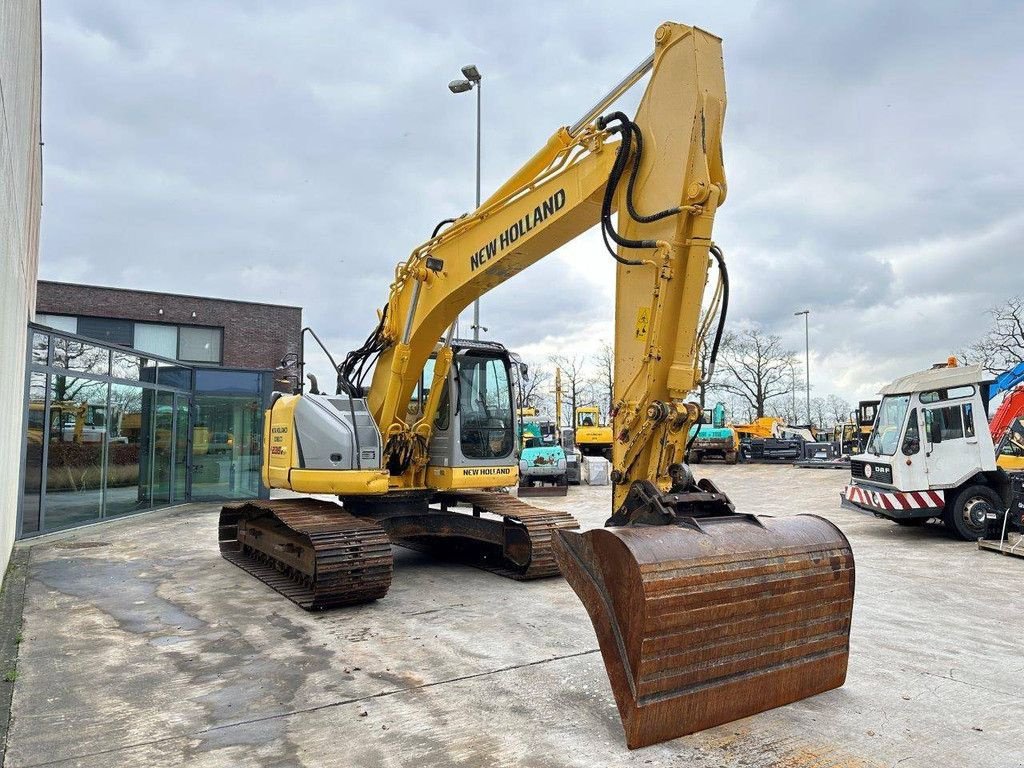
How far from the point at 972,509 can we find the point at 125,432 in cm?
1454

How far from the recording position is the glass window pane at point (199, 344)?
2783 centimetres

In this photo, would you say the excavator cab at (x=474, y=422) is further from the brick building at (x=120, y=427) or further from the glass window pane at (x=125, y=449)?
the glass window pane at (x=125, y=449)

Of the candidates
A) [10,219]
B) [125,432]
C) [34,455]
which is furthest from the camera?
[125,432]

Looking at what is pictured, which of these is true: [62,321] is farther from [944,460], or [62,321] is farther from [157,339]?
[944,460]

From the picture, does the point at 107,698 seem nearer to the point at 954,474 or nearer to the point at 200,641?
the point at 200,641

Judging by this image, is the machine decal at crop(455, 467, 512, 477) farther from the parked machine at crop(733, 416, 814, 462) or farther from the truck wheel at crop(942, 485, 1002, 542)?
Answer: the parked machine at crop(733, 416, 814, 462)

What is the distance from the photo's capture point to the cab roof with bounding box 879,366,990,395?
36.7 ft

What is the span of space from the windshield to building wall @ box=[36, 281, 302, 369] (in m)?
19.1

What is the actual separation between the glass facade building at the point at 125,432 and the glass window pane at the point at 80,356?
0.02 m

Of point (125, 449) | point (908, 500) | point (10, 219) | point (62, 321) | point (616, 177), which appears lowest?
point (908, 500)

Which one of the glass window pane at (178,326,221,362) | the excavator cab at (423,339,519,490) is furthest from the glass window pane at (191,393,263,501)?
the glass window pane at (178,326,221,362)

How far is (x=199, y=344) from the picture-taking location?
1107 inches

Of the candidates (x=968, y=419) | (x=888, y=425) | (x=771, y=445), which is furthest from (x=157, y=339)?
(x=968, y=419)

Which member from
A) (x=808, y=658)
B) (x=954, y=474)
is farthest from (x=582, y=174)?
(x=954, y=474)
